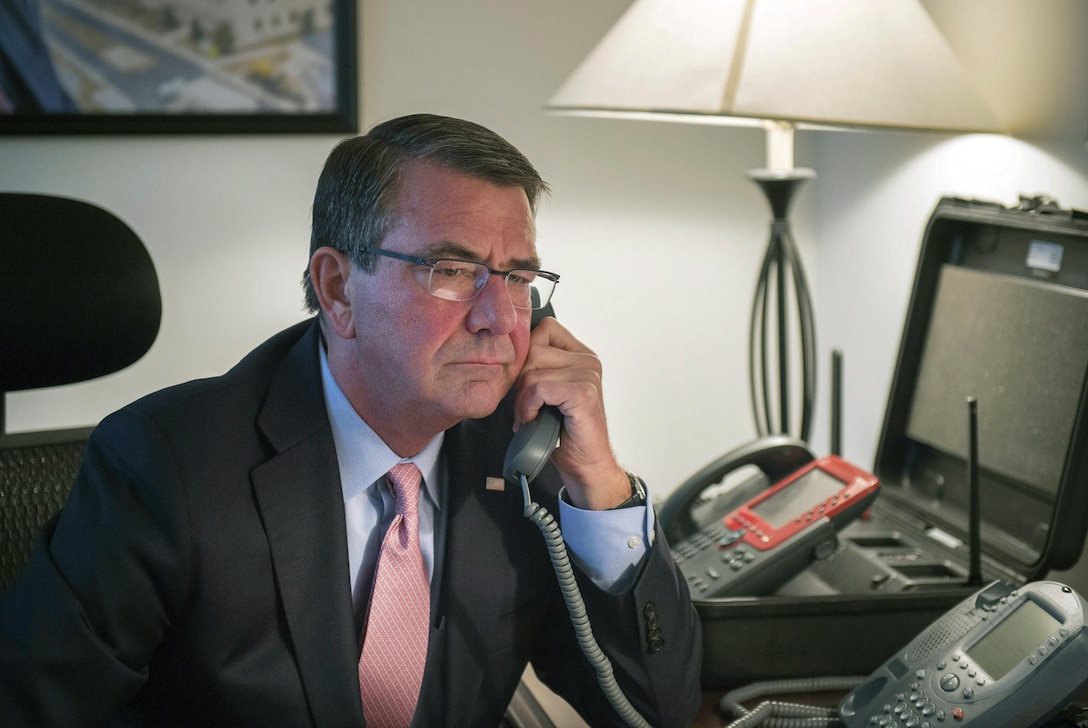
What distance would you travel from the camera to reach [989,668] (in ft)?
3.28

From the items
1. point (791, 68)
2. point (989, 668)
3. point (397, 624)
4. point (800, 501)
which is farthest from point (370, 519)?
point (791, 68)

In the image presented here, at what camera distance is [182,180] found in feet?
6.51

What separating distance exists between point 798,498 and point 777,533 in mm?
90

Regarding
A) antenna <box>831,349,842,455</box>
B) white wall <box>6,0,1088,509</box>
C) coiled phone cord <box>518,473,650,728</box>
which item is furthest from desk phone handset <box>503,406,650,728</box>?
white wall <box>6,0,1088,509</box>

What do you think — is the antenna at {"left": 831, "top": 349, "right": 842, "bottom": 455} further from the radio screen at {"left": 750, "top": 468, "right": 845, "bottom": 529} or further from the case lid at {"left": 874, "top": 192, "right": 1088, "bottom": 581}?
the radio screen at {"left": 750, "top": 468, "right": 845, "bottom": 529}

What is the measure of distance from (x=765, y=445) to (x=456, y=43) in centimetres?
106

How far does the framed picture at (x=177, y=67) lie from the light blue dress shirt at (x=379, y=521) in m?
0.99

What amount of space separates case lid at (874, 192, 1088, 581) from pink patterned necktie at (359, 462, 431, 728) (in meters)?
0.75

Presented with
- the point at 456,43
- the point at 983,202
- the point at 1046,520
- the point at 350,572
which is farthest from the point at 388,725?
the point at 456,43

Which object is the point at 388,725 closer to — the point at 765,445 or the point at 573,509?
the point at 573,509

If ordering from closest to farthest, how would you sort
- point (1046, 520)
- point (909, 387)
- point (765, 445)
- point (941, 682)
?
point (941, 682) → point (1046, 520) → point (765, 445) → point (909, 387)

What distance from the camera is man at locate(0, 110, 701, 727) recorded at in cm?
100

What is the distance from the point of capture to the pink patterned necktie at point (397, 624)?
3.72 ft

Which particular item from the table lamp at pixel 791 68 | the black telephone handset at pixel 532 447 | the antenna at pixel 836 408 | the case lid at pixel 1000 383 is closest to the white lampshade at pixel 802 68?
the table lamp at pixel 791 68
